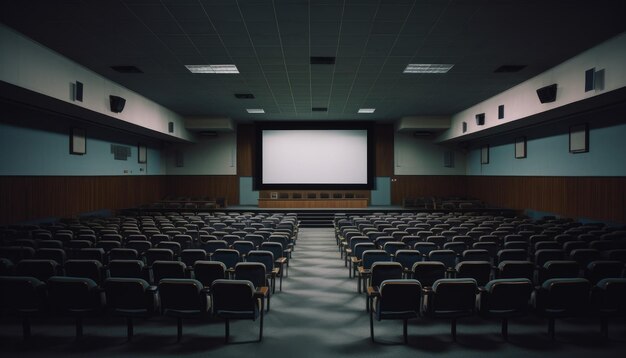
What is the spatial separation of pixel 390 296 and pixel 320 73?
8.53 m

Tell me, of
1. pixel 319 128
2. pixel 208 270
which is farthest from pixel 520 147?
pixel 208 270

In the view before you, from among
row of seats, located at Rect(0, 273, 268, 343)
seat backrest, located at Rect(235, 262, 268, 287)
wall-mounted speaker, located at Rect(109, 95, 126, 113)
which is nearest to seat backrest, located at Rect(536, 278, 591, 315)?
row of seats, located at Rect(0, 273, 268, 343)

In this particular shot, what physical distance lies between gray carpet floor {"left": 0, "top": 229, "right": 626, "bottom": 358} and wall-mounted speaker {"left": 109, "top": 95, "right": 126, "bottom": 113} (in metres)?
8.78

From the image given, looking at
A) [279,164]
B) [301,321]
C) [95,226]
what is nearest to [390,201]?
[279,164]

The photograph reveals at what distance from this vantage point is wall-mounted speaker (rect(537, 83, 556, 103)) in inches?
420

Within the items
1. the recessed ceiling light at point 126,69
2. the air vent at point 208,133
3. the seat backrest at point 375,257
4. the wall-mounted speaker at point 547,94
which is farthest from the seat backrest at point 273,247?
the air vent at point 208,133

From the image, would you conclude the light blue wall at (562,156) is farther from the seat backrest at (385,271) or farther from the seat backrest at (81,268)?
the seat backrest at (81,268)

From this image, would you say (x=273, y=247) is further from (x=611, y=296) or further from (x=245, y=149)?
(x=245, y=149)

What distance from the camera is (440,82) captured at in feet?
41.5

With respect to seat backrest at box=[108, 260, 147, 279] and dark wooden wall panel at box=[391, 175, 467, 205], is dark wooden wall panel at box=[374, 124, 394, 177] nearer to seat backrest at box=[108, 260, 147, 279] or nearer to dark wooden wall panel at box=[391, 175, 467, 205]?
dark wooden wall panel at box=[391, 175, 467, 205]

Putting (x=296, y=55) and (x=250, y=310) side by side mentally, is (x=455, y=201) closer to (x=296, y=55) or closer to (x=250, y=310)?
(x=296, y=55)

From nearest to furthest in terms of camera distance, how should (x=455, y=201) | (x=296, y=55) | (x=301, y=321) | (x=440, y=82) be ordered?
(x=301, y=321)
(x=296, y=55)
(x=440, y=82)
(x=455, y=201)

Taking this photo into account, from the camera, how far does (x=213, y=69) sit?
11.2 meters

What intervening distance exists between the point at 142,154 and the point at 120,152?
2.36 metres
